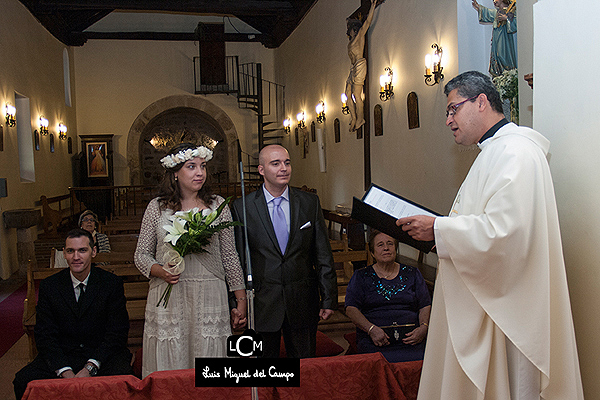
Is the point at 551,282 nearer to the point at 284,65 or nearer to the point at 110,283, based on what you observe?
the point at 110,283

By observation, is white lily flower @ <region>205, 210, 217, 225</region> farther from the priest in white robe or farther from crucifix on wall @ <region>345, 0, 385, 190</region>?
crucifix on wall @ <region>345, 0, 385, 190</region>

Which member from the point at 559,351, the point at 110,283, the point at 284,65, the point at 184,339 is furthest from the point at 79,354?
the point at 284,65

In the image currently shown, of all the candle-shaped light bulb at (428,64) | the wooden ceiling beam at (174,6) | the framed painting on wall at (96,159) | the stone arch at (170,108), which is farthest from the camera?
the stone arch at (170,108)

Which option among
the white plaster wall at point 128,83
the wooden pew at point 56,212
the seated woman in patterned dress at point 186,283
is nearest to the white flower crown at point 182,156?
the seated woman in patterned dress at point 186,283

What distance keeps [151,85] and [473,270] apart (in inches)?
582

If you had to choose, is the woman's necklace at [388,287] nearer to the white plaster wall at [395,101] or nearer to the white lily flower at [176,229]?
the white lily flower at [176,229]

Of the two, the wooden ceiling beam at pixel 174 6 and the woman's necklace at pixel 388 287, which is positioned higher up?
the wooden ceiling beam at pixel 174 6

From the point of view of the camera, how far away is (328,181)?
1107 centimetres

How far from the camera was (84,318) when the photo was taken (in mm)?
3227

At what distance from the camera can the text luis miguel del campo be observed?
1.54m

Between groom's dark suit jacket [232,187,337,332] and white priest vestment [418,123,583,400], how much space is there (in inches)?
39.7

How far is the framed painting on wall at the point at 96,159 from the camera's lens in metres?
14.4

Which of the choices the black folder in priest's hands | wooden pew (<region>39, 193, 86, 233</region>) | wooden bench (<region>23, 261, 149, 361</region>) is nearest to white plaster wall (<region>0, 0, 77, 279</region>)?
wooden pew (<region>39, 193, 86, 233</region>)
